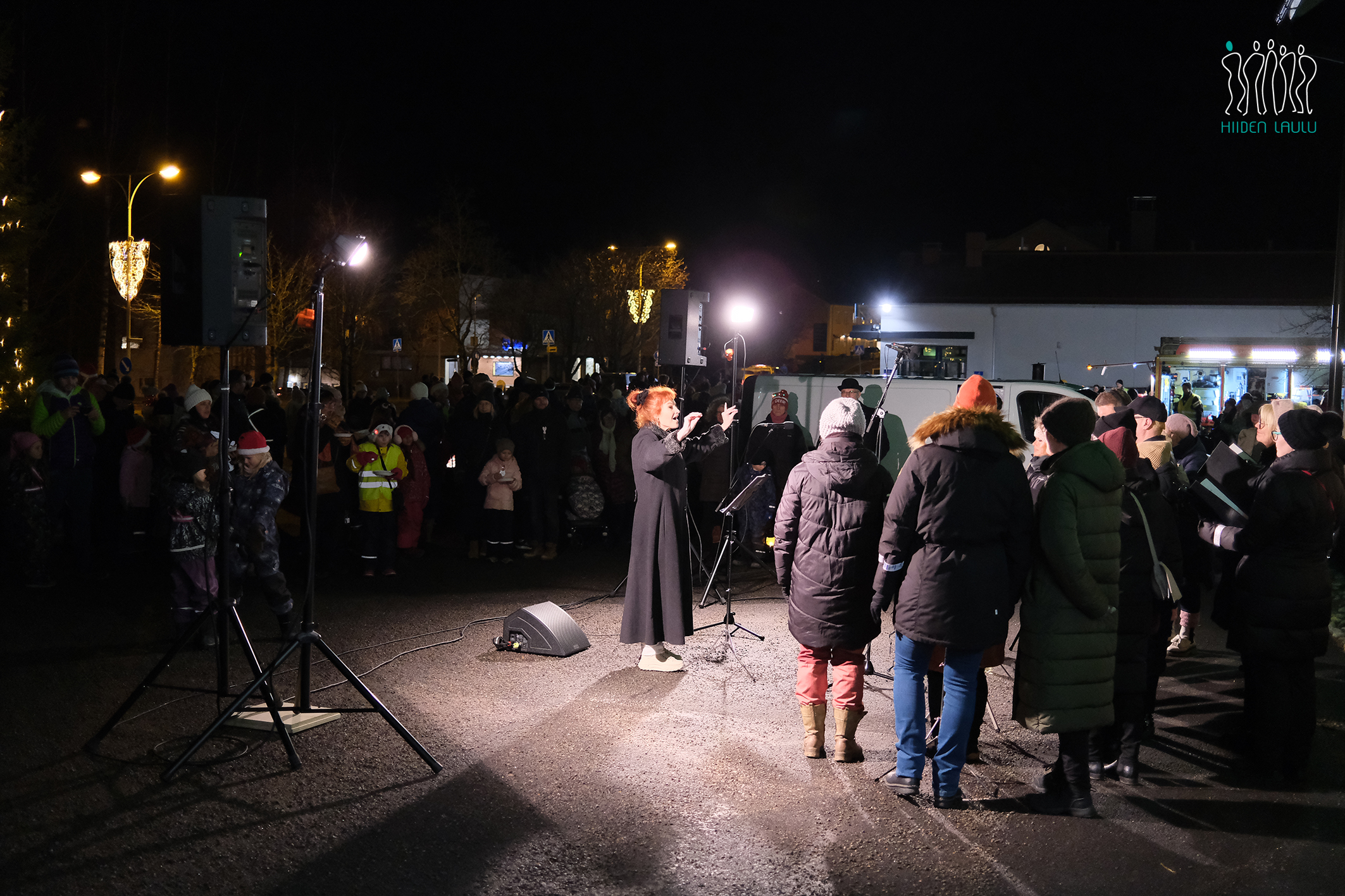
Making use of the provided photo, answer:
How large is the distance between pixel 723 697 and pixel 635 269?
46905mm

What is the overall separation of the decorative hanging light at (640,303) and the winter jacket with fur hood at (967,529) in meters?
38.6

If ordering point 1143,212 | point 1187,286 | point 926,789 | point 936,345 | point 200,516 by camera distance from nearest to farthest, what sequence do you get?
point 926,789, point 200,516, point 936,345, point 1187,286, point 1143,212

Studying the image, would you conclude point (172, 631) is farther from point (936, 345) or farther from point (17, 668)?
point (936, 345)

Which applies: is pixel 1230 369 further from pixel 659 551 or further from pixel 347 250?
pixel 347 250

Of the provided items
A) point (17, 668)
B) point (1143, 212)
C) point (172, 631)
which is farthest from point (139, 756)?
point (1143, 212)

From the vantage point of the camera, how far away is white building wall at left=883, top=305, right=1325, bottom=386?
40.9 meters

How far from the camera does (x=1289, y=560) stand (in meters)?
5.31

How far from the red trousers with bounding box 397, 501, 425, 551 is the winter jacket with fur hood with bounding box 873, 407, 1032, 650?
23.6ft

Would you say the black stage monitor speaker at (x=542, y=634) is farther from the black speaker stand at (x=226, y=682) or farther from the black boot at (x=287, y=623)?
the black speaker stand at (x=226, y=682)

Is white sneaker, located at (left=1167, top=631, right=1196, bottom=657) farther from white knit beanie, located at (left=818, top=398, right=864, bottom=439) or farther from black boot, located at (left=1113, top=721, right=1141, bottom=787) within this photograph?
white knit beanie, located at (left=818, top=398, right=864, bottom=439)

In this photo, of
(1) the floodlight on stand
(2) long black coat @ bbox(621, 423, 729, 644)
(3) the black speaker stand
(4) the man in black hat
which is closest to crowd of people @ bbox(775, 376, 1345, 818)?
(2) long black coat @ bbox(621, 423, 729, 644)

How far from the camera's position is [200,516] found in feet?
23.9

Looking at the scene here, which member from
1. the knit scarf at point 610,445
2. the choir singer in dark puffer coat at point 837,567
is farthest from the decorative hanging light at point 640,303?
the choir singer in dark puffer coat at point 837,567

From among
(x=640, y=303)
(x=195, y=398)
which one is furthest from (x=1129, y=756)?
(x=640, y=303)
